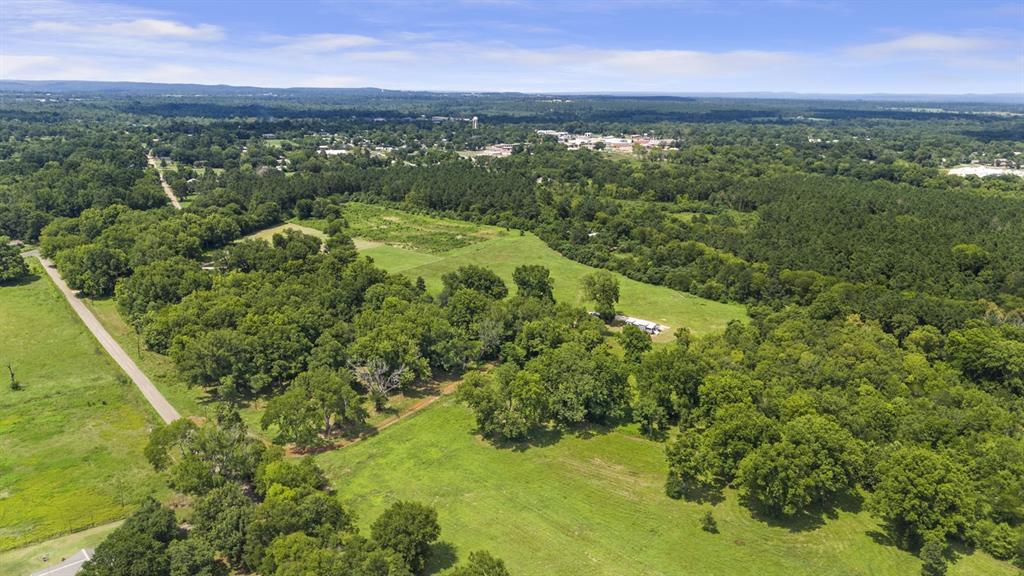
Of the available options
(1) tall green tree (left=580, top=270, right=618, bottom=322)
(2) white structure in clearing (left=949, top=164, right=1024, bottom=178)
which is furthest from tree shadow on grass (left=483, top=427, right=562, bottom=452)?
(2) white structure in clearing (left=949, top=164, right=1024, bottom=178)

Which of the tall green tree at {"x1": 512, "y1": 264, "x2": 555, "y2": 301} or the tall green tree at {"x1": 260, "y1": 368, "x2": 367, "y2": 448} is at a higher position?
the tall green tree at {"x1": 512, "y1": 264, "x2": 555, "y2": 301}

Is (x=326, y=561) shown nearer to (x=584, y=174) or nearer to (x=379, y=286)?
(x=379, y=286)

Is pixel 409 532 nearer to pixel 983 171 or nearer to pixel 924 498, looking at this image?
pixel 924 498

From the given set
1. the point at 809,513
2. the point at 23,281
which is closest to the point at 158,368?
the point at 23,281

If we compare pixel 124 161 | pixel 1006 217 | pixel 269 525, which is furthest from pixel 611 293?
pixel 124 161

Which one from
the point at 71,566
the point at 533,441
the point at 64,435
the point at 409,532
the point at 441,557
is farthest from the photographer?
the point at 64,435

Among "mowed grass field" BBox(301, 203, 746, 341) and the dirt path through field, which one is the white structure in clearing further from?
the dirt path through field

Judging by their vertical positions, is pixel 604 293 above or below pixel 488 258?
above
